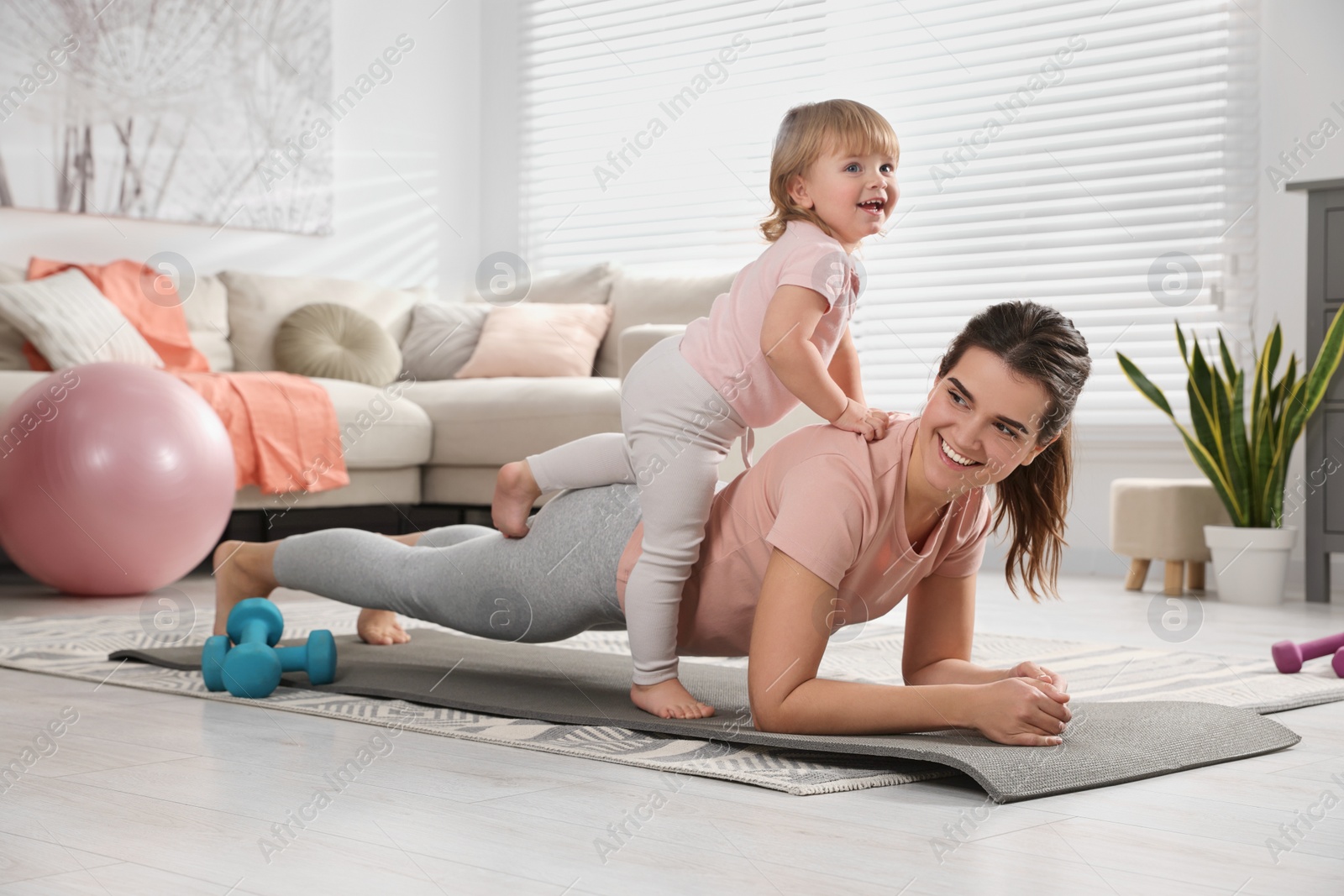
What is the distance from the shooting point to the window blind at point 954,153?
4062 millimetres

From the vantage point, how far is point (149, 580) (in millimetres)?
3025

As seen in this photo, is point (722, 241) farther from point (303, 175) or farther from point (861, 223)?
point (861, 223)

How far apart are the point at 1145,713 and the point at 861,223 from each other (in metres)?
0.72
